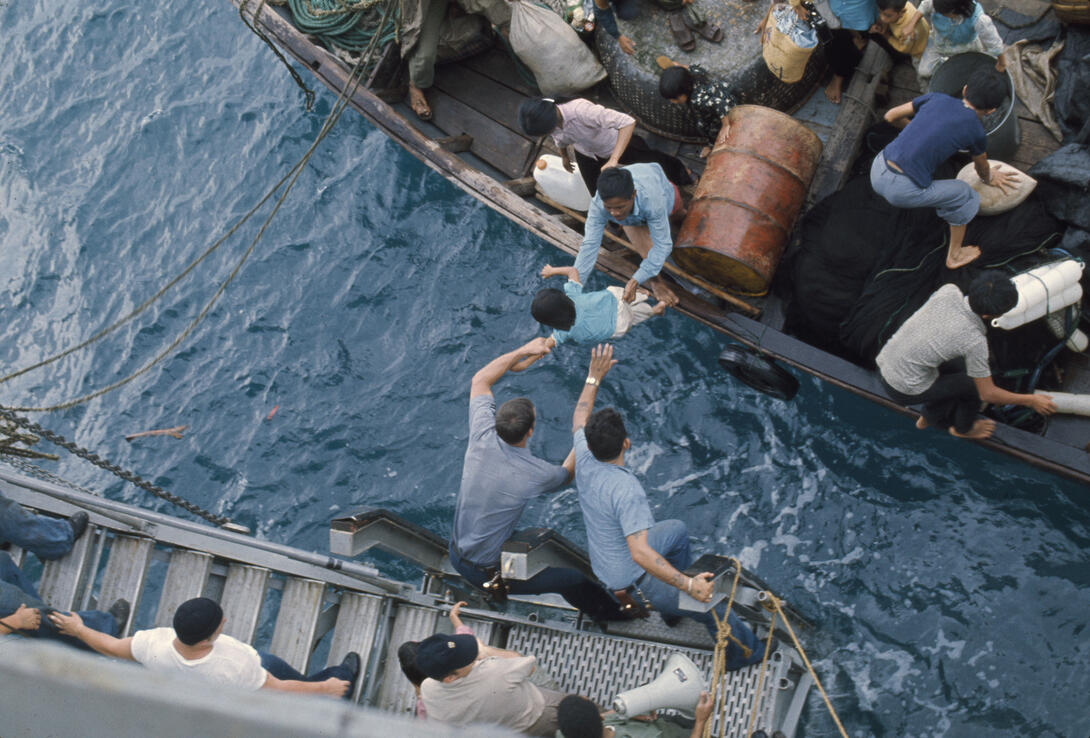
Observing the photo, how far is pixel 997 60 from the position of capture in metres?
6.09

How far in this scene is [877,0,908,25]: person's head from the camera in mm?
5918

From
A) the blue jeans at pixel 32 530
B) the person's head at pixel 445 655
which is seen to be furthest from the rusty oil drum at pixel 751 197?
the blue jeans at pixel 32 530

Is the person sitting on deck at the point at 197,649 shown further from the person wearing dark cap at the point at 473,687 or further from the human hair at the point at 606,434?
the human hair at the point at 606,434

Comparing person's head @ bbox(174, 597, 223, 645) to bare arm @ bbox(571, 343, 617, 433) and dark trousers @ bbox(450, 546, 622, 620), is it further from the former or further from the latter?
bare arm @ bbox(571, 343, 617, 433)

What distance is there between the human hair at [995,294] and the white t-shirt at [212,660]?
435 cm

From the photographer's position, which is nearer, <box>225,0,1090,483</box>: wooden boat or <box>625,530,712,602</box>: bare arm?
<box>625,530,712,602</box>: bare arm

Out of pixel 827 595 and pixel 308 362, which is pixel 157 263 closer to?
pixel 308 362

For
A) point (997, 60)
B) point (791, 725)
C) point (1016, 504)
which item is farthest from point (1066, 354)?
point (791, 725)

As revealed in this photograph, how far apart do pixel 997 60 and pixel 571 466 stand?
13.5ft

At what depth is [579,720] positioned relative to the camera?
13.5ft

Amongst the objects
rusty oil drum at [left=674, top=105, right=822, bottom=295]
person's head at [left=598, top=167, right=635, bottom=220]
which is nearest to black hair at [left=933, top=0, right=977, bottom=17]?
rusty oil drum at [left=674, top=105, right=822, bottom=295]

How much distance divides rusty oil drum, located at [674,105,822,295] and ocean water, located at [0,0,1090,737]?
5.14 ft

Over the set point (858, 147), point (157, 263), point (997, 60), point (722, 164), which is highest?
point (997, 60)

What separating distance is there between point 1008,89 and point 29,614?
6.89 meters
